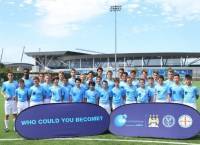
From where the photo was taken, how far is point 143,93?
10.9 metres

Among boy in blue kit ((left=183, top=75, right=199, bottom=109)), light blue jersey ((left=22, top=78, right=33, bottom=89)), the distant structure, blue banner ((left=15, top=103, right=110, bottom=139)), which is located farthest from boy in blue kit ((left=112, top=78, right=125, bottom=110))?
the distant structure

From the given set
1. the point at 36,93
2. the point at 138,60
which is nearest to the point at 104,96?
the point at 36,93

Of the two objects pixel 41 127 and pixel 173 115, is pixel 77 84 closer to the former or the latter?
pixel 41 127

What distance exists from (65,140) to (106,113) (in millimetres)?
1422

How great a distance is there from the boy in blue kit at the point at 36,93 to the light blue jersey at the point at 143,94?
276cm

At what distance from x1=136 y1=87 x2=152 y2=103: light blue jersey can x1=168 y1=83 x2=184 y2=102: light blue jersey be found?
25.8 inches

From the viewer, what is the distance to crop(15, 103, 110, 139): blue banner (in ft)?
31.3

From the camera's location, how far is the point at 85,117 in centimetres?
991

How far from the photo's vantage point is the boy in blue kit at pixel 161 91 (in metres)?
10.8

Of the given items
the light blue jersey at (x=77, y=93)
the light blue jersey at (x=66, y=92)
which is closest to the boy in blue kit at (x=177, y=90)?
the light blue jersey at (x=77, y=93)

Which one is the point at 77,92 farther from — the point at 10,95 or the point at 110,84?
the point at 10,95

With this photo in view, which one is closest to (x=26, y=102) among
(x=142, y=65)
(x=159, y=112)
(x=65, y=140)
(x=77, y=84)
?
(x=77, y=84)

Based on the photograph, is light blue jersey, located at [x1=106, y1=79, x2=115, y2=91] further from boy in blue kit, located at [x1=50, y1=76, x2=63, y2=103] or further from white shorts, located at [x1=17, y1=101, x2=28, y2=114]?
white shorts, located at [x1=17, y1=101, x2=28, y2=114]

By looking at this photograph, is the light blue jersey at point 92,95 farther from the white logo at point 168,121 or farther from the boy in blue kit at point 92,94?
the white logo at point 168,121
